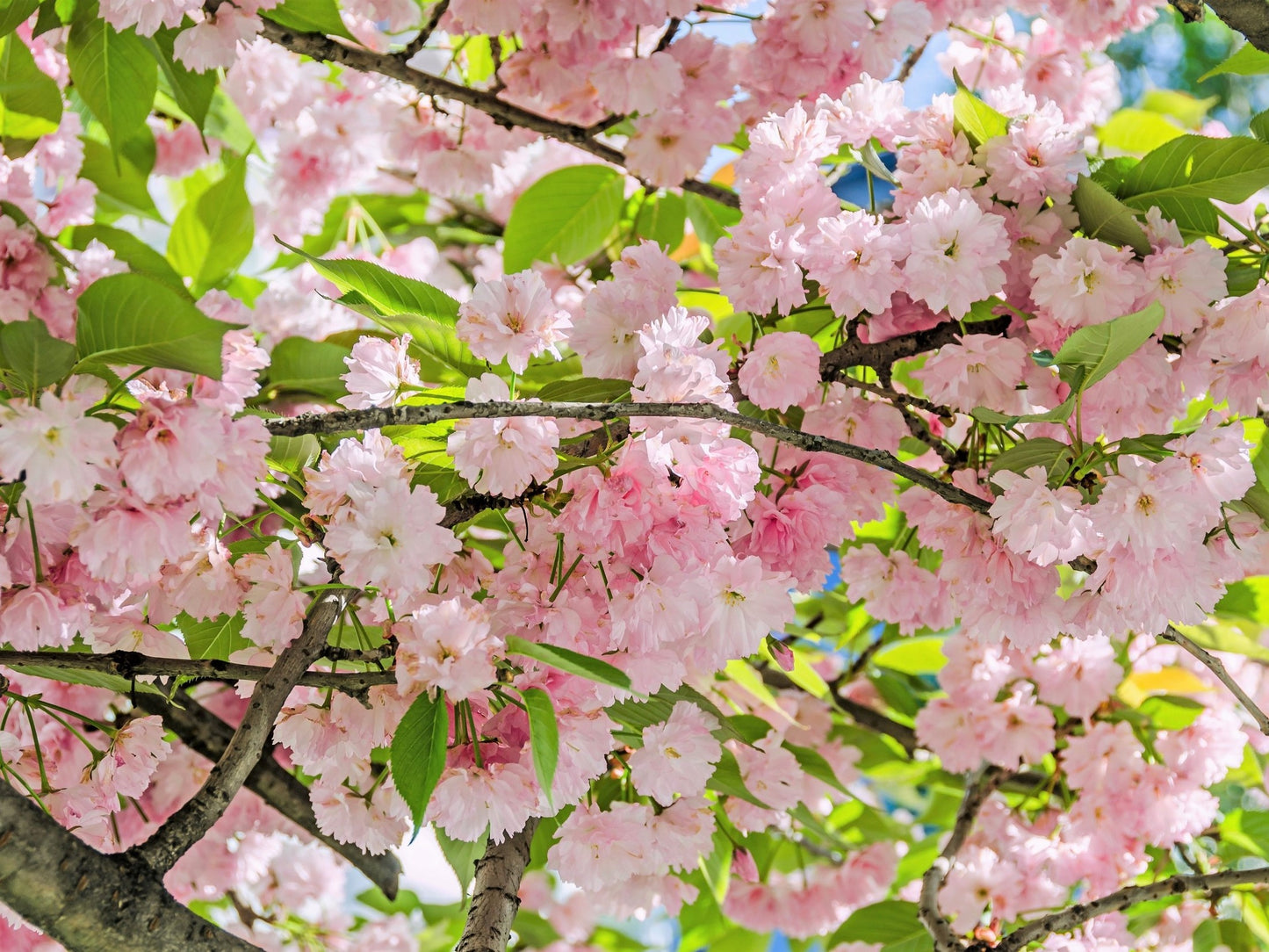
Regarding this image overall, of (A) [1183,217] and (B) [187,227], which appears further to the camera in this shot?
(B) [187,227]

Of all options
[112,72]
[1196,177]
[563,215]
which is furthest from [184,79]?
[1196,177]

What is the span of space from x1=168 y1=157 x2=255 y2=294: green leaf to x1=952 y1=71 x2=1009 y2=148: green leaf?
0.84 metres

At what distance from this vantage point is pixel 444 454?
711 millimetres

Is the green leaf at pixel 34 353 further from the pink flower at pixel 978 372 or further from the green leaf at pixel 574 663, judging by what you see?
the pink flower at pixel 978 372

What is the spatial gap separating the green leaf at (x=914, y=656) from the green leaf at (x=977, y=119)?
2.93 ft

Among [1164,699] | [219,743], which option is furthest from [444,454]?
[1164,699]

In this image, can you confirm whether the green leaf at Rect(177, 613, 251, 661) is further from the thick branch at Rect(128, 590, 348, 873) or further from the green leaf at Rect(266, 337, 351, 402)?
the green leaf at Rect(266, 337, 351, 402)

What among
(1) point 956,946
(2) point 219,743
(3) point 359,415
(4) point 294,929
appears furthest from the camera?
(4) point 294,929

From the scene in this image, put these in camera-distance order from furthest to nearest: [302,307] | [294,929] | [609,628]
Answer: [294,929] < [302,307] < [609,628]

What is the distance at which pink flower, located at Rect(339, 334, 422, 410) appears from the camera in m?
0.68

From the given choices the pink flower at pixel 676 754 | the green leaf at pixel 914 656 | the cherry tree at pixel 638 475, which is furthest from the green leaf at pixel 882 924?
the pink flower at pixel 676 754

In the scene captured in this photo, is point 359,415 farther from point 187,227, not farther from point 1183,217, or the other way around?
point 187,227

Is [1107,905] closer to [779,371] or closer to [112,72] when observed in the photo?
[779,371]

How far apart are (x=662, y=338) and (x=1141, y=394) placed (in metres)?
0.37
